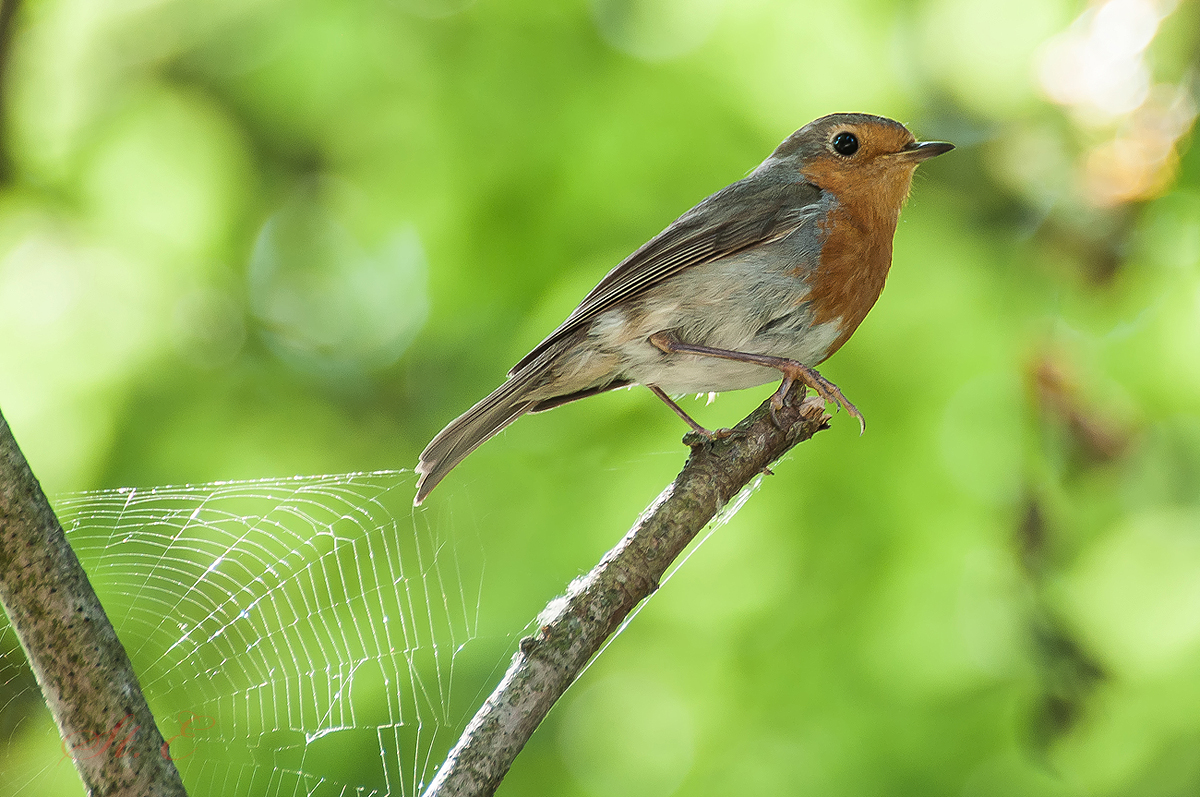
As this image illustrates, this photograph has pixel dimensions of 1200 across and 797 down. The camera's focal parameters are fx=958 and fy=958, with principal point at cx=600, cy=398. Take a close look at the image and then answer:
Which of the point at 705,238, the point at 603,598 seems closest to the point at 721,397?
the point at 705,238

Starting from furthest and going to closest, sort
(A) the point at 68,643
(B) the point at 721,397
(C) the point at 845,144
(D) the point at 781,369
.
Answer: (B) the point at 721,397, (C) the point at 845,144, (D) the point at 781,369, (A) the point at 68,643

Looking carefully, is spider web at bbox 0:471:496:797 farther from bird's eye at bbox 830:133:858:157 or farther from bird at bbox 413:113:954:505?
bird's eye at bbox 830:133:858:157

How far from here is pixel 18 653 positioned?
10.7 feet

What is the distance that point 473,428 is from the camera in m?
2.87

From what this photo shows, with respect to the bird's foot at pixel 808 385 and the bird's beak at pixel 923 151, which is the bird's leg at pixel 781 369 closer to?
the bird's foot at pixel 808 385

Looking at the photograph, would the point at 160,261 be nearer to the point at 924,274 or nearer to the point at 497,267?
the point at 497,267

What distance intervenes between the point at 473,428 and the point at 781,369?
951mm

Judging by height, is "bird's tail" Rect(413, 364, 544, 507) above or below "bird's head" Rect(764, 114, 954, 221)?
below

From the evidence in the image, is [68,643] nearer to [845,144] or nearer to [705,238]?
[705,238]

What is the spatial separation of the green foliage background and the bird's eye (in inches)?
28.3

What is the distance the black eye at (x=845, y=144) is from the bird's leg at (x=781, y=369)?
887 millimetres

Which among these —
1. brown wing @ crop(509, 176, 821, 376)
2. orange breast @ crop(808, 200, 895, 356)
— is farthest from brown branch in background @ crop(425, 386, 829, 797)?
brown wing @ crop(509, 176, 821, 376)

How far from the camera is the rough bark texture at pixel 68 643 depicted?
5.43 feet

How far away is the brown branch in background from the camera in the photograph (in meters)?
1.81
